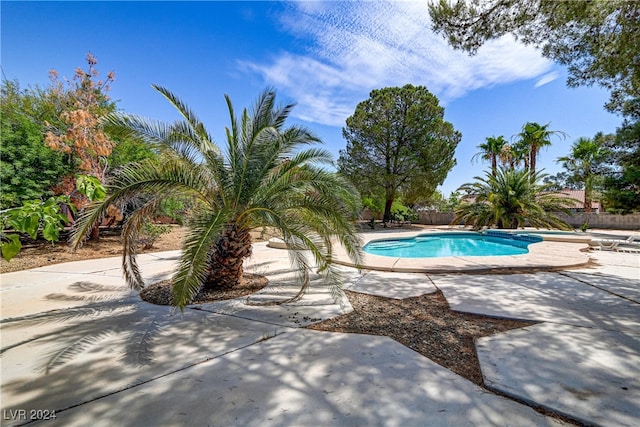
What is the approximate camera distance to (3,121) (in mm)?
8758

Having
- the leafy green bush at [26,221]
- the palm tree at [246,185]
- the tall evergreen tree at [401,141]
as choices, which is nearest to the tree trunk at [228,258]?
the palm tree at [246,185]

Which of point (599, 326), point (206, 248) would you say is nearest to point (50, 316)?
point (206, 248)

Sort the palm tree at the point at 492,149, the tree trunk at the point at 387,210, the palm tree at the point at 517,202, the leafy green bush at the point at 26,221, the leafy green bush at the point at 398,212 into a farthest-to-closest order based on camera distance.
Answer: the palm tree at the point at 492,149 < the leafy green bush at the point at 398,212 < the tree trunk at the point at 387,210 < the palm tree at the point at 517,202 < the leafy green bush at the point at 26,221

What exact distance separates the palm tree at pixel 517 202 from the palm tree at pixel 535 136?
9.12m

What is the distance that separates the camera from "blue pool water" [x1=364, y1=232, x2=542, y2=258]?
10.8 metres

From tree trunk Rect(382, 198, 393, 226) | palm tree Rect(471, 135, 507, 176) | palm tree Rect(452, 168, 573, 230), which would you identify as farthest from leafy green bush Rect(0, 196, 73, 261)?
palm tree Rect(471, 135, 507, 176)

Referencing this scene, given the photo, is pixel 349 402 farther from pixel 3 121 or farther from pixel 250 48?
pixel 3 121

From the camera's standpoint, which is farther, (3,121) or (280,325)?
(3,121)

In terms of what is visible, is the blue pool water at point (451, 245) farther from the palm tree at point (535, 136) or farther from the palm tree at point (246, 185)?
the palm tree at point (535, 136)

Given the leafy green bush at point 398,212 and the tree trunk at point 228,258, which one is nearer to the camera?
the tree trunk at point 228,258

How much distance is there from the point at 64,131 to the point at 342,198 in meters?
11.7

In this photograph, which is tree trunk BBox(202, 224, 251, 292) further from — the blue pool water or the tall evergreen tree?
the tall evergreen tree

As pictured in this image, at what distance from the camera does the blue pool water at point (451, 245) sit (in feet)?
35.3

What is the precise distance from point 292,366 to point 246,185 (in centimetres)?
294
